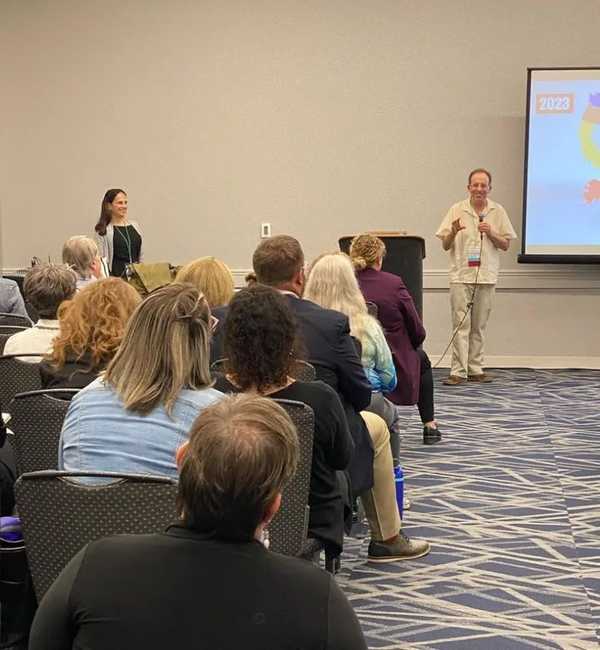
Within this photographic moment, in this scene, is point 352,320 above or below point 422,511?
above

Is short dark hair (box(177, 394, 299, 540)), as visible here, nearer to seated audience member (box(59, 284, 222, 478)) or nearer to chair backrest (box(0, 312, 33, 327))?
seated audience member (box(59, 284, 222, 478))

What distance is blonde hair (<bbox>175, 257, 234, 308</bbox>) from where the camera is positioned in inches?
171

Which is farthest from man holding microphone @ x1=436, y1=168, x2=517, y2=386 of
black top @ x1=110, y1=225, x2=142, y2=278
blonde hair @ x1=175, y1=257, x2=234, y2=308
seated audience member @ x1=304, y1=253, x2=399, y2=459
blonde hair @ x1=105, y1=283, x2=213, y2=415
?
blonde hair @ x1=105, y1=283, x2=213, y2=415

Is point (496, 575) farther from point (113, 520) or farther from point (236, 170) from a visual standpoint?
point (236, 170)

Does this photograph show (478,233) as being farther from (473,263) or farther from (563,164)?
(563,164)

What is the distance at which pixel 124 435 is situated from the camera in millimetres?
2322

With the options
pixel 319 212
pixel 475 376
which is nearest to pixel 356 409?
pixel 475 376

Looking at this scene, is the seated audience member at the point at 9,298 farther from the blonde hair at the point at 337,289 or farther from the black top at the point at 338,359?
the black top at the point at 338,359

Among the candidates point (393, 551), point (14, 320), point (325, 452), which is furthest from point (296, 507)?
point (14, 320)

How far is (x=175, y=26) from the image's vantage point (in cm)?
939

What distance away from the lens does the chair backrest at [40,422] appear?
2.73m

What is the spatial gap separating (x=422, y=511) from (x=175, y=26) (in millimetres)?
6007

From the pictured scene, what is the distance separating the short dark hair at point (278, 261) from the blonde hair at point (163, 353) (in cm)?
142

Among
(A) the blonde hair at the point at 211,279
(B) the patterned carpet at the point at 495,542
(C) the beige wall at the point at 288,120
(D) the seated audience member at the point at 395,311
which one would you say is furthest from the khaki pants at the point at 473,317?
(A) the blonde hair at the point at 211,279
